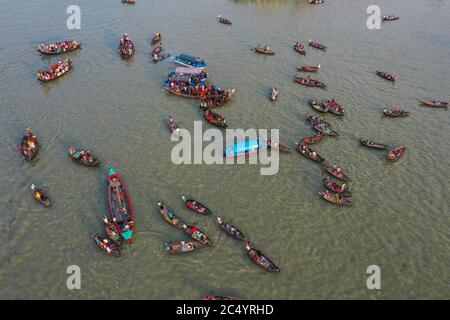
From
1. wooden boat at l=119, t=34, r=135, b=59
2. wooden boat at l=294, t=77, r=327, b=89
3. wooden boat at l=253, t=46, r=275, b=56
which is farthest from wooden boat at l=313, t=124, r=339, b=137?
wooden boat at l=119, t=34, r=135, b=59

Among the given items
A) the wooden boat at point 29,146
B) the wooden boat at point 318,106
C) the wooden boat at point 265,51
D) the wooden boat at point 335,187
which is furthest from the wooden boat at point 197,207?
the wooden boat at point 265,51

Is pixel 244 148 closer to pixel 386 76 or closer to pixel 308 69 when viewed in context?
pixel 308 69

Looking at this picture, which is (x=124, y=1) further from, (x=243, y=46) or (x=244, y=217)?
(x=244, y=217)

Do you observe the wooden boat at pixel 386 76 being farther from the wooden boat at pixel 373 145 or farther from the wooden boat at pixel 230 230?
the wooden boat at pixel 230 230

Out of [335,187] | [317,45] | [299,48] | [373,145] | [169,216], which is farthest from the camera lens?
[317,45]

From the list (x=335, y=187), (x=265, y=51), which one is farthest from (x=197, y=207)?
(x=265, y=51)

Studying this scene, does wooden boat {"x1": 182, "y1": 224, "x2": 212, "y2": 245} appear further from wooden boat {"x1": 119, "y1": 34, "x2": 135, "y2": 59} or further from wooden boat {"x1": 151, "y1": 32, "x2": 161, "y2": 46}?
wooden boat {"x1": 151, "y1": 32, "x2": 161, "y2": 46}
